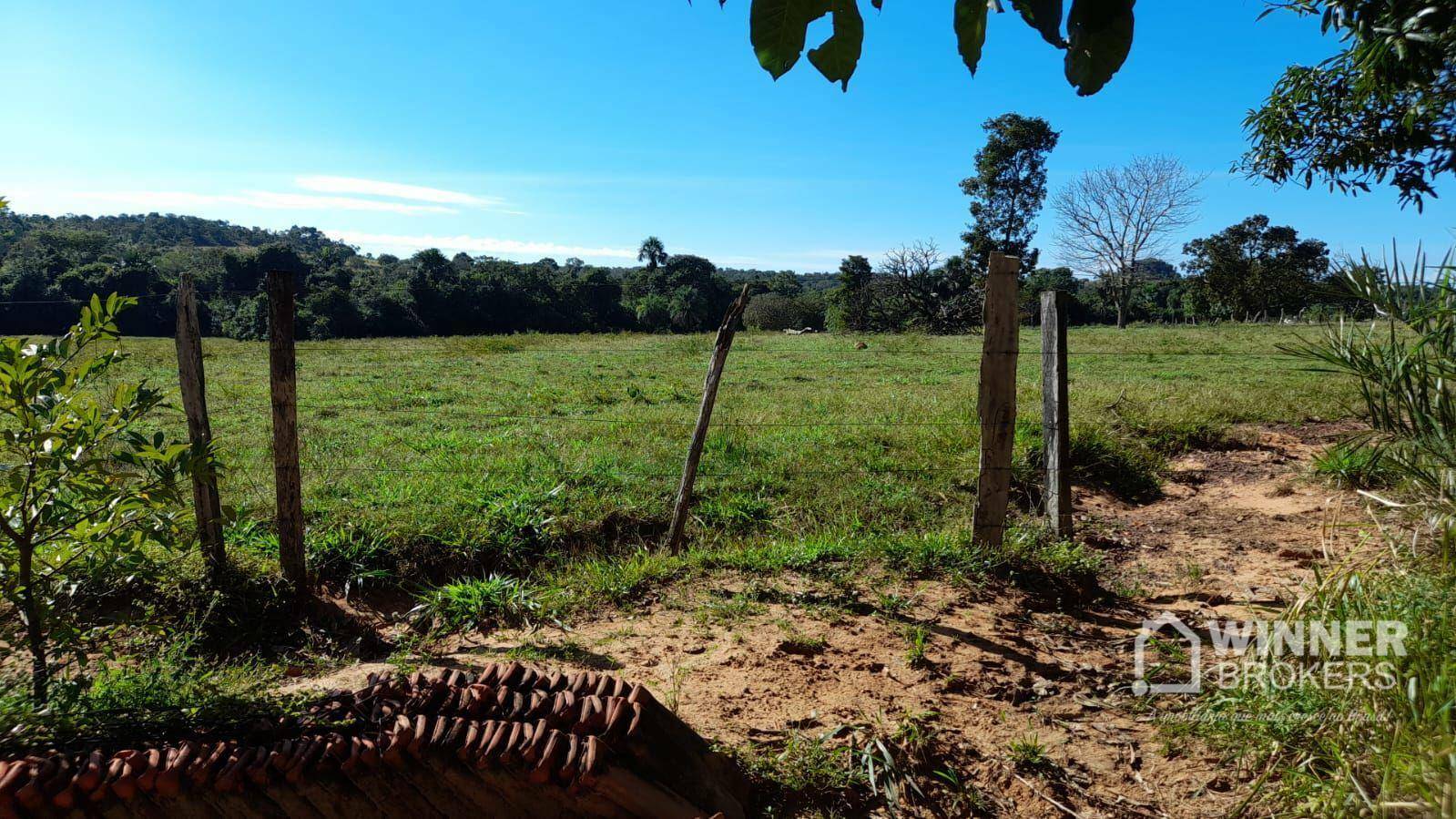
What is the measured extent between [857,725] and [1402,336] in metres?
2.66

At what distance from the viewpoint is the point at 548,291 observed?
44750mm

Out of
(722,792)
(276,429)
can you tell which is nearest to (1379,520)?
(722,792)

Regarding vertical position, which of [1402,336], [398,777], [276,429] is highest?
[1402,336]

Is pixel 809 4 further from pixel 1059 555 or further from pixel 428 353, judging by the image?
pixel 428 353

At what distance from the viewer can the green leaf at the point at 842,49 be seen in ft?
3.76

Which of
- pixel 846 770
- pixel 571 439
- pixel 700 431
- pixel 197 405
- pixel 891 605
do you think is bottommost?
pixel 846 770

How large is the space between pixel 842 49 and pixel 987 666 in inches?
125

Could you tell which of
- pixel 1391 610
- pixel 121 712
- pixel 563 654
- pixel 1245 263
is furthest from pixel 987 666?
pixel 1245 263

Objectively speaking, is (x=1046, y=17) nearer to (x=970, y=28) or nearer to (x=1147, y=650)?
(x=970, y=28)

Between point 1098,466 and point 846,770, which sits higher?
point 1098,466

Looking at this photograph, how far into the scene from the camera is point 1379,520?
10.3ft

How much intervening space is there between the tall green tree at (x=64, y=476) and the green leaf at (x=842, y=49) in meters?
2.34

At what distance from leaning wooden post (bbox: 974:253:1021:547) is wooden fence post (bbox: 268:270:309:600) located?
4.16 m

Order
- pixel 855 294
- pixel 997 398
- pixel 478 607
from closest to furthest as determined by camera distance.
Result: pixel 478 607, pixel 997 398, pixel 855 294
